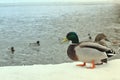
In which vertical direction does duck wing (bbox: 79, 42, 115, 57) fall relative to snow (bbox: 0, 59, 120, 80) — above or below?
above

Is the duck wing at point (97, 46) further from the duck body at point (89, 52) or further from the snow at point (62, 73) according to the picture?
the snow at point (62, 73)

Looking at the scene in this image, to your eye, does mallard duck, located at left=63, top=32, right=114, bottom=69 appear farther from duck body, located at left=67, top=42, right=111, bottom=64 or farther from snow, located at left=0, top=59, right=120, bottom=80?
snow, located at left=0, top=59, right=120, bottom=80

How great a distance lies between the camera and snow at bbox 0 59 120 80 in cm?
526

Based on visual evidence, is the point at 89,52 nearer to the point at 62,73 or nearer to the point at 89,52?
the point at 89,52

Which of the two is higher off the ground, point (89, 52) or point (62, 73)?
point (89, 52)

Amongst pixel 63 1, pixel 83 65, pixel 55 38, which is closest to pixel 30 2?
pixel 63 1

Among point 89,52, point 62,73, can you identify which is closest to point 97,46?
point 89,52

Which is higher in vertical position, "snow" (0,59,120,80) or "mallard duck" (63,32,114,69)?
"mallard duck" (63,32,114,69)

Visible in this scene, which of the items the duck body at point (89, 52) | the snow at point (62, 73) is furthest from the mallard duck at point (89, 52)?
the snow at point (62, 73)

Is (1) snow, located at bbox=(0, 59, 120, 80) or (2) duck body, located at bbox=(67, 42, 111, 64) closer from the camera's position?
(1) snow, located at bbox=(0, 59, 120, 80)

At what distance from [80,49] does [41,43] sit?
15615mm

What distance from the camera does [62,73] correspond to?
545 cm

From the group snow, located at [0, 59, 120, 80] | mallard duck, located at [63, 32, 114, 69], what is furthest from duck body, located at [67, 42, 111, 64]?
snow, located at [0, 59, 120, 80]

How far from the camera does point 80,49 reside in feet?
19.5
